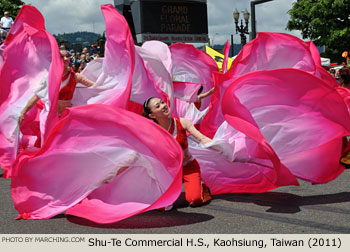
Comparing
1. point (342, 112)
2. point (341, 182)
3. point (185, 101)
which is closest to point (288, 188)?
point (341, 182)

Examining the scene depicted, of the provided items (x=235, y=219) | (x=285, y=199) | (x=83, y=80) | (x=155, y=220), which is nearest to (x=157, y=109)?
(x=155, y=220)

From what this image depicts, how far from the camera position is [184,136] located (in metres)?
5.63

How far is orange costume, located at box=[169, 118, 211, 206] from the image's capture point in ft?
18.2

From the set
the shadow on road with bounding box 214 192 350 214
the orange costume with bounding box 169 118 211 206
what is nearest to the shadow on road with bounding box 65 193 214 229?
the orange costume with bounding box 169 118 211 206

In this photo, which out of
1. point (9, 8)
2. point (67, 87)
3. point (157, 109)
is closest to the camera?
point (157, 109)

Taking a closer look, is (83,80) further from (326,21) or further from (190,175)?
(326,21)

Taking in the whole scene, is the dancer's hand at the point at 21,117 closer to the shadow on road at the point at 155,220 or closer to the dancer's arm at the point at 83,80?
the dancer's arm at the point at 83,80

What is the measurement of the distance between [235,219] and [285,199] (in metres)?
0.97

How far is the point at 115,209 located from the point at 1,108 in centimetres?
283

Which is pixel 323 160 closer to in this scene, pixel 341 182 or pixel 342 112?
pixel 342 112

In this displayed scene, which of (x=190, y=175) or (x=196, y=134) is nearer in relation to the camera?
(x=196, y=134)

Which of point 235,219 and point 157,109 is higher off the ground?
point 157,109

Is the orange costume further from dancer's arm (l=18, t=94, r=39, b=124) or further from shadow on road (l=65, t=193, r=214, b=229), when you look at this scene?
dancer's arm (l=18, t=94, r=39, b=124)

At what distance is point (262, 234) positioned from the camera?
14.2 ft
